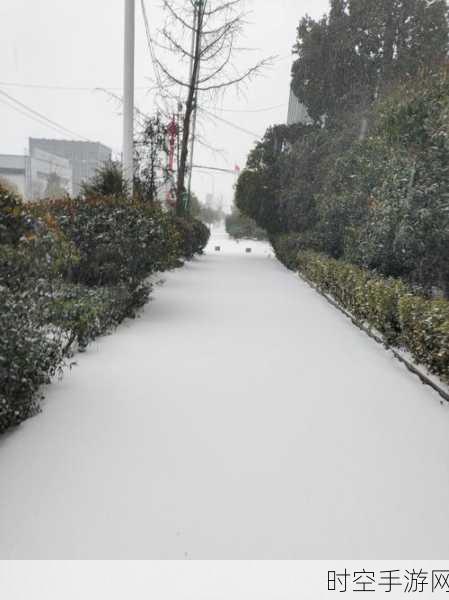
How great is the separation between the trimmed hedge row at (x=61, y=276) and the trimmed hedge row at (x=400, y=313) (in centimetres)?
365

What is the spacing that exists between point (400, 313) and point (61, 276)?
5.05m

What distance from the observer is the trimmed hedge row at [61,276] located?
3.58 m

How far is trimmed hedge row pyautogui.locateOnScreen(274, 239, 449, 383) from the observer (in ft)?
15.9

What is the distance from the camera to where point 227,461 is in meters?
3.21

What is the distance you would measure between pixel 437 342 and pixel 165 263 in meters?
5.50

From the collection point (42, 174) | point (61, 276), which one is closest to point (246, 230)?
point (42, 174)

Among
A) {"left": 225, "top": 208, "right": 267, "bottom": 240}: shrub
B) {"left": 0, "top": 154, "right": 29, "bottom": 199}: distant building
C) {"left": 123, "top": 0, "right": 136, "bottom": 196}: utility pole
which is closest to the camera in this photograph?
{"left": 123, "top": 0, "right": 136, "bottom": 196}: utility pole

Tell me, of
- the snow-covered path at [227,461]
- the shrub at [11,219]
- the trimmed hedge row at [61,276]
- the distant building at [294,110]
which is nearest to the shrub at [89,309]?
the trimmed hedge row at [61,276]

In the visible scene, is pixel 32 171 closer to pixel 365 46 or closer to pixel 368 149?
pixel 365 46

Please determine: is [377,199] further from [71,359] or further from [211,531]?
[211,531]

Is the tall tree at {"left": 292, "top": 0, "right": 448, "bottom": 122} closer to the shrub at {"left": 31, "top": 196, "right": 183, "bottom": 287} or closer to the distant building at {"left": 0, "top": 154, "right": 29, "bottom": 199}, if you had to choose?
the shrub at {"left": 31, "top": 196, "right": 183, "bottom": 287}

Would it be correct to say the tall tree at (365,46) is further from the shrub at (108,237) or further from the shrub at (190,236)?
the shrub at (108,237)

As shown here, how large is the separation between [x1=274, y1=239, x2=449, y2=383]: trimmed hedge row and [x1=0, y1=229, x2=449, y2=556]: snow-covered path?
40 centimetres

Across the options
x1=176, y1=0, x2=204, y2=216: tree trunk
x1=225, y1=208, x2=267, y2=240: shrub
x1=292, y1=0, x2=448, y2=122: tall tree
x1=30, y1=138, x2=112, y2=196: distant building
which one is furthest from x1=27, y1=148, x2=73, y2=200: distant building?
x1=292, y1=0, x2=448, y2=122: tall tree
